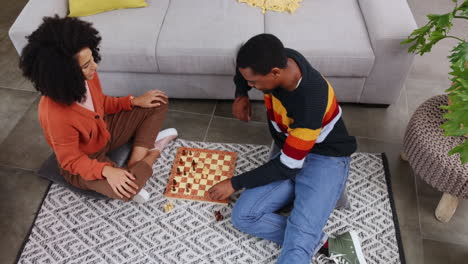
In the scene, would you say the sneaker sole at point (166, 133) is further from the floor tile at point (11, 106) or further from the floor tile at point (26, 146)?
the floor tile at point (11, 106)

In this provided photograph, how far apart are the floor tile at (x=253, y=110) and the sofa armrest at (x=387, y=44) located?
0.62 metres

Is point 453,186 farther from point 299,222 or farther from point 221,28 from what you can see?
point 221,28

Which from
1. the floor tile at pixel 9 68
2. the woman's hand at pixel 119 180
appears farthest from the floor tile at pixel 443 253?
the floor tile at pixel 9 68

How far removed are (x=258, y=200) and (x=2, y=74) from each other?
2053mm

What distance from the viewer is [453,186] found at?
169cm

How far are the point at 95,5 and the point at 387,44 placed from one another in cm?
165

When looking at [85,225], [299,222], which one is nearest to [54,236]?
[85,225]

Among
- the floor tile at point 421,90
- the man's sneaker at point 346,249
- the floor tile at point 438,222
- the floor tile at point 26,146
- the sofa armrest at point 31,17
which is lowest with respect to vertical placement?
the floor tile at point 26,146

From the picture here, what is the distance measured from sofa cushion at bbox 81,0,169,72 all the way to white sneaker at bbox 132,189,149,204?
2.31 feet

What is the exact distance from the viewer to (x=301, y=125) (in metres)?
1.48

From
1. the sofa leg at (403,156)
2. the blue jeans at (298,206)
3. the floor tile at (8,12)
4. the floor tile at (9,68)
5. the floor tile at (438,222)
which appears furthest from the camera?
the floor tile at (8,12)

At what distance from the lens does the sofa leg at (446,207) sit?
179 cm

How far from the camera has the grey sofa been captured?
2.02 metres

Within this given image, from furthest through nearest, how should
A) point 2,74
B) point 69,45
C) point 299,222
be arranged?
point 2,74, point 299,222, point 69,45
